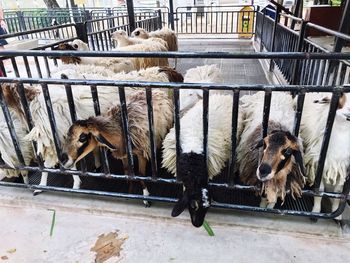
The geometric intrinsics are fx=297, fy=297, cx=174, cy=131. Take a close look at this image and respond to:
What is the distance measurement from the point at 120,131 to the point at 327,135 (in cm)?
158

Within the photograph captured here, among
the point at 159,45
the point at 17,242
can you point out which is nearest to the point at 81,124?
the point at 17,242

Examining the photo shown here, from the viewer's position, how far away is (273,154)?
1940mm

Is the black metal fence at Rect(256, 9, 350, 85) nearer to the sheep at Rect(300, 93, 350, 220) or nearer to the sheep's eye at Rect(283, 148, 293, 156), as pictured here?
the sheep at Rect(300, 93, 350, 220)

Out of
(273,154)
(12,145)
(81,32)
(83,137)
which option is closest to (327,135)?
(273,154)

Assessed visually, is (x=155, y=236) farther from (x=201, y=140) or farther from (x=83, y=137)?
(x=83, y=137)

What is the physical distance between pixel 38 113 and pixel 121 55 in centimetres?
106

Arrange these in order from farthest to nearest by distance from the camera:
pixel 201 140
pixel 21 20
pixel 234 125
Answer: pixel 21 20 < pixel 201 140 < pixel 234 125

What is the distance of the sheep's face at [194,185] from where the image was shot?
7.31 feet

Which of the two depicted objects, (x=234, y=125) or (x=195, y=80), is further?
(x=195, y=80)

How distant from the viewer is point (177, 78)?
415 cm

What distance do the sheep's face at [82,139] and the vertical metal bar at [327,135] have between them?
1551mm

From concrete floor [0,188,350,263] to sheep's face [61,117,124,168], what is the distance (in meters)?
0.60

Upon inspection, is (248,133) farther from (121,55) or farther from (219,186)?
(121,55)

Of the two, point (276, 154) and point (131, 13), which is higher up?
point (131, 13)
